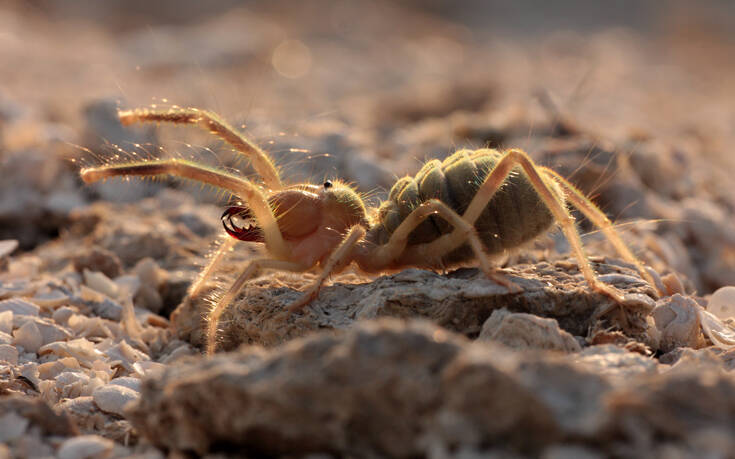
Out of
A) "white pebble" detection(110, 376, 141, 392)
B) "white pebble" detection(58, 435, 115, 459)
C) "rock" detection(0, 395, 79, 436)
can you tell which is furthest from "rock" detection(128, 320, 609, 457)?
"white pebble" detection(110, 376, 141, 392)

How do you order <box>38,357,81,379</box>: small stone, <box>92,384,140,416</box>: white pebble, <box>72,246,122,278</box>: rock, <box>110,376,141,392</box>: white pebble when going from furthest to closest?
<box>72,246,122,278</box>: rock, <box>38,357,81,379</box>: small stone, <box>110,376,141,392</box>: white pebble, <box>92,384,140,416</box>: white pebble

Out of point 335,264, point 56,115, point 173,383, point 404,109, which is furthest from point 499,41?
point 173,383

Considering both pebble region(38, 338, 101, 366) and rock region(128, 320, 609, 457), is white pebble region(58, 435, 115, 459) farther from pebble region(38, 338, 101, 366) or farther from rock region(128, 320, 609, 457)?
pebble region(38, 338, 101, 366)

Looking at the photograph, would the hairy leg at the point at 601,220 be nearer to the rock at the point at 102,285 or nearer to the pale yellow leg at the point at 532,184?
the pale yellow leg at the point at 532,184

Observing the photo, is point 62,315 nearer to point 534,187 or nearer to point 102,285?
point 102,285

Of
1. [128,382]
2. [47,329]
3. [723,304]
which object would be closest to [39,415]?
[128,382]

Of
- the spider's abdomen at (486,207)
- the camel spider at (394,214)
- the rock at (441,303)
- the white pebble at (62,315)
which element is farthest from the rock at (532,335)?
the white pebble at (62,315)

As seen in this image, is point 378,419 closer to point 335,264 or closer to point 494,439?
point 494,439
